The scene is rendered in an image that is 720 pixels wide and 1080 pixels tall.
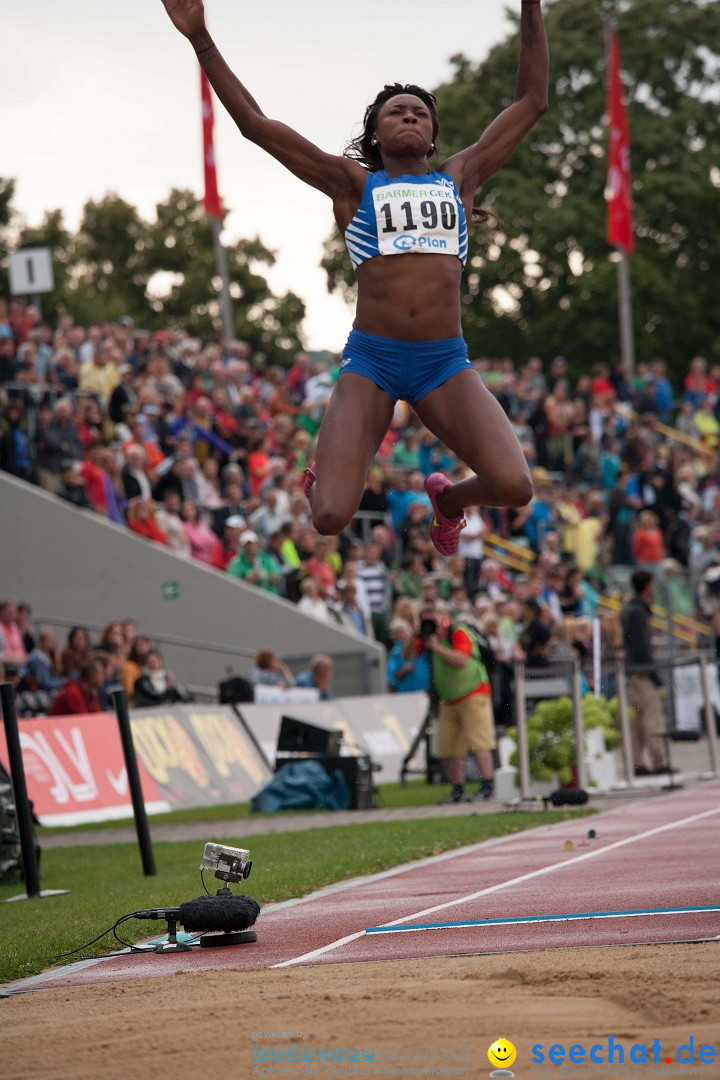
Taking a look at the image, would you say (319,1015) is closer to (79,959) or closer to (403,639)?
(79,959)

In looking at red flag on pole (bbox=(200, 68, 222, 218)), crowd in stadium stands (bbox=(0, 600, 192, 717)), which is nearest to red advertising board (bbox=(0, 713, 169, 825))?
crowd in stadium stands (bbox=(0, 600, 192, 717))

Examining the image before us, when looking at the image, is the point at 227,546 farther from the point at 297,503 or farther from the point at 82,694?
the point at 82,694

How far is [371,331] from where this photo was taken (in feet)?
26.5

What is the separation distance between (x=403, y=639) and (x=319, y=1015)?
52.6ft

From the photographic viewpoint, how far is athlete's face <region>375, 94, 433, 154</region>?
315 inches

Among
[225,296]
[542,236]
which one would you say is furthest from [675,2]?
[225,296]

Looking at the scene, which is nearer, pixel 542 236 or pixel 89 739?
pixel 89 739

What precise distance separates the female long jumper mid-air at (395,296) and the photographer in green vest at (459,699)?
28.5 feet

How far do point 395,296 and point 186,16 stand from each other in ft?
5.39

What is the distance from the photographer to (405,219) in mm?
7848

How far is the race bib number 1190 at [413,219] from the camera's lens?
25.7 ft

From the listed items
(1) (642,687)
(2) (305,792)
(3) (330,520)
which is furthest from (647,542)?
(3) (330,520)

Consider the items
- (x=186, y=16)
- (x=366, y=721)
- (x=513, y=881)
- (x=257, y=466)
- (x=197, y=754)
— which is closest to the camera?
(x=186, y=16)

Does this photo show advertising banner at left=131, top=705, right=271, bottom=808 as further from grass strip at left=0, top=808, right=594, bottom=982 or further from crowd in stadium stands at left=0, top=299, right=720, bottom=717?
grass strip at left=0, top=808, right=594, bottom=982
